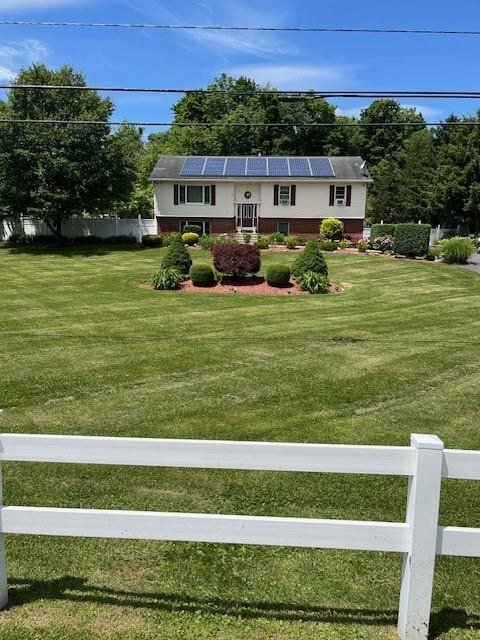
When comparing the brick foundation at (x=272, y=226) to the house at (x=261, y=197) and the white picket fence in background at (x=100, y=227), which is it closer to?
the house at (x=261, y=197)

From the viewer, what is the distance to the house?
3672cm

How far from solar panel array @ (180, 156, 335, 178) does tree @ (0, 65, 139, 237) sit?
6.70 m

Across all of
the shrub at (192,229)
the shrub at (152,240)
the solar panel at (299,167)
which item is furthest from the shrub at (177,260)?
the solar panel at (299,167)

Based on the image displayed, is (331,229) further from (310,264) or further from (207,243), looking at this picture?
(310,264)

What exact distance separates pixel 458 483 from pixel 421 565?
2.39 metres

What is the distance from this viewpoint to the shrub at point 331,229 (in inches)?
1383

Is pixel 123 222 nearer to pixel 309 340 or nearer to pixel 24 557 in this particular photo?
pixel 309 340

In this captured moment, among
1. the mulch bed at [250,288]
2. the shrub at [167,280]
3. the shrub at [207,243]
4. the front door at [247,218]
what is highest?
the front door at [247,218]

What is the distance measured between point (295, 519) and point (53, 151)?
3200cm

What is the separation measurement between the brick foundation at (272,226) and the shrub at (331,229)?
1676mm

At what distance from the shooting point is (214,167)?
125ft

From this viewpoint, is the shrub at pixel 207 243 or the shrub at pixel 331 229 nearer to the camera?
the shrub at pixel 207 243

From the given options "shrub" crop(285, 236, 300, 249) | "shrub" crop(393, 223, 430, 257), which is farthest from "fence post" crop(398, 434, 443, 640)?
"shrub" crop(285, 236, 300, 249)

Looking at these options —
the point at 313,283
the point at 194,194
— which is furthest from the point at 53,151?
the point at 313,283
